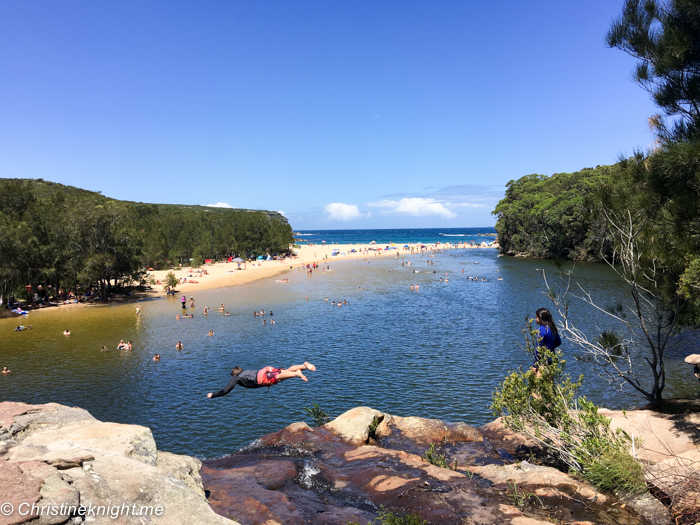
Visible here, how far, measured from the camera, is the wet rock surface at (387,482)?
7805 millimetres

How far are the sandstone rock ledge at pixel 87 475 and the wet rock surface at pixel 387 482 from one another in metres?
2.21

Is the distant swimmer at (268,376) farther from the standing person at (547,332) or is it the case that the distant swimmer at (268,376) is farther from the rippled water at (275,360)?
the rippled water at (275,360)

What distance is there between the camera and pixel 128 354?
27766mm

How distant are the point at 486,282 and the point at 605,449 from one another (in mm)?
53579

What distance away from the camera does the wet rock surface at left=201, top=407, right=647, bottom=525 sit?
7805mm

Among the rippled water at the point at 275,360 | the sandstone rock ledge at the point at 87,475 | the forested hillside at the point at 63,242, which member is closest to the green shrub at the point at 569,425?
the sandstone rock ledge at the point at 87,475

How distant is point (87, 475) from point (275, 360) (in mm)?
20714

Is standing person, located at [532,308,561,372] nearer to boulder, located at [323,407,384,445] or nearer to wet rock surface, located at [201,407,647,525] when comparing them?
wet rock surface, located at [201,407,647,525]

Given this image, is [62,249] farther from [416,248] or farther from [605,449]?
[416,248]

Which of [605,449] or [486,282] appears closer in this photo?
[605,449]

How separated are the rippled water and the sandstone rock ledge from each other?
844 cm

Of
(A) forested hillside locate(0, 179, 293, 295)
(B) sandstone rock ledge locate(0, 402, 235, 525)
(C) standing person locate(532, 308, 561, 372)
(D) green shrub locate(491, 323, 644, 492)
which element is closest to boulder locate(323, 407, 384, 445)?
(D) green shrub locate(491, 323, 644, 492)

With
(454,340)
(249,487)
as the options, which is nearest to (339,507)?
(249,487)

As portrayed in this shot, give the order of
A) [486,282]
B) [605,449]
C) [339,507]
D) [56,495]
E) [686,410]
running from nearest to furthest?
[56,495] → [605,449] → [339,507] → [686,410] → [486,282]
